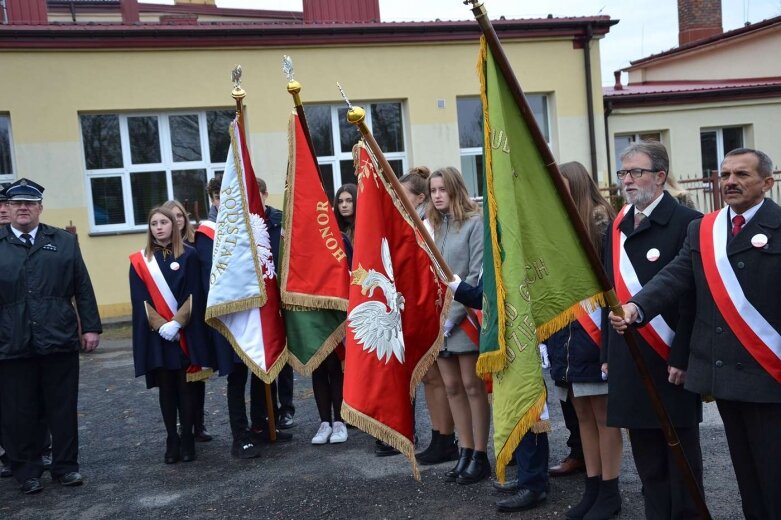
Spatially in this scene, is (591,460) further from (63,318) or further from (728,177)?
(63,318)

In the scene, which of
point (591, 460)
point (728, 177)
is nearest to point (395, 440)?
point (591, 460)

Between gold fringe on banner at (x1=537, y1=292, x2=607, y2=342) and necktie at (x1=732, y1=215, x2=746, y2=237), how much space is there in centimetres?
60

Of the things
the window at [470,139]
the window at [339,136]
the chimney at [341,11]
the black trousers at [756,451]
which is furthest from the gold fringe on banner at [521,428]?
the chimney at [341,11]

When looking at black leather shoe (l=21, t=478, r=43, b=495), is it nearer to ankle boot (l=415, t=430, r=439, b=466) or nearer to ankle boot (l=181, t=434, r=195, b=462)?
ankle boot (l=181, t=434, r=195, b=462)

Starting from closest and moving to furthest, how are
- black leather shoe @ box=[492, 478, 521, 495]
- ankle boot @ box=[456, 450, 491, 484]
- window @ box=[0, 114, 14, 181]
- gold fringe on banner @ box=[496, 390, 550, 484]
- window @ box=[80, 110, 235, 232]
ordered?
gold fringe on banner @ box=[496, 390, 550, 484]
black leather shoe @ box=[492, 478, 521, 495]
ankle boot @ box=[456, 450, 491, 484]
window @ box=[0, 114, 14, 181]
window @ box=[80, 110, 235, 232]

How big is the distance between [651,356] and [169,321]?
3.60m

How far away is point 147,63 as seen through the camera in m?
12.6

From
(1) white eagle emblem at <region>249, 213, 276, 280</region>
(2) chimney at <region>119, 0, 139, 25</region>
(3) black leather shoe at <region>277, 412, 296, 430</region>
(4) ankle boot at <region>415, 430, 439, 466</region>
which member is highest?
(2) chimney at <region>119, 0, 139, 25</region>

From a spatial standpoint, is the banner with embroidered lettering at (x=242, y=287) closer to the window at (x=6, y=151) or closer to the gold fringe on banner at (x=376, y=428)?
the gold fringe on banner at (x=376, y=428)

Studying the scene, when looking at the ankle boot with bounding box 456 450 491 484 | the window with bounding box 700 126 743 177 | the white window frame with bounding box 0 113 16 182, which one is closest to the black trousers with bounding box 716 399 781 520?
the ankle boot with bounding box 456 450 491 484

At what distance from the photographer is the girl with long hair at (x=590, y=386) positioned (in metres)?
3.96

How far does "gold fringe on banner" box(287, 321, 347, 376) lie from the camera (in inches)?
220

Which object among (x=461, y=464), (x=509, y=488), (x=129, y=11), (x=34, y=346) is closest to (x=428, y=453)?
(x=461, y=464)

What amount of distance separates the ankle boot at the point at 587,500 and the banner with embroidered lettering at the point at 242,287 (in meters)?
2.43
